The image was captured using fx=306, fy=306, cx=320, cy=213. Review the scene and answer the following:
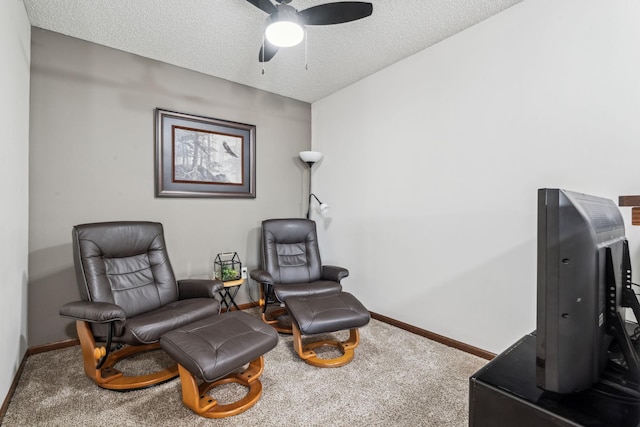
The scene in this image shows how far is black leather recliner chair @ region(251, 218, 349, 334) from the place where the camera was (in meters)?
2.73

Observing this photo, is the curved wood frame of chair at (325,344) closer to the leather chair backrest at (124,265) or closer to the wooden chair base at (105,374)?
the wooden chair base at (105,374)

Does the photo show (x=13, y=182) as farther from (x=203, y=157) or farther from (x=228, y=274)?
(x=228, y=274)

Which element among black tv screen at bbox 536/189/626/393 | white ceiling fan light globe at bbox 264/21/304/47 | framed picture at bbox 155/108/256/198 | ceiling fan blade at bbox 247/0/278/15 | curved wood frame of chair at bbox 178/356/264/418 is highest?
ceiling fan blade at bbox 247/0/278/15

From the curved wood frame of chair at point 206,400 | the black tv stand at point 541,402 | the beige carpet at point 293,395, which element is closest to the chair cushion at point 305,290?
the beige carpet at point 293,395

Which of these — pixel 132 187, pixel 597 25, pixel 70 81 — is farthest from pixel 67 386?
pixel 597 25

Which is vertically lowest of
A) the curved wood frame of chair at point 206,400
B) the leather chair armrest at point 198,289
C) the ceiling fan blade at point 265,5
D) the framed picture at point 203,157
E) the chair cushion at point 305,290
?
the curved wood frame of chair at point 206,400

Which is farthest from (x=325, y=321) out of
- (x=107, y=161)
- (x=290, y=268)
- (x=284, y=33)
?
(x=107, y=161)

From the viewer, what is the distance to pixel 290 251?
3.20 meters

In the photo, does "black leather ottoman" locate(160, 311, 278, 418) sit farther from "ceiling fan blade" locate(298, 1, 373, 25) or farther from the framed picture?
"ceiling fan blade" locate(298, 1, 373, 25)

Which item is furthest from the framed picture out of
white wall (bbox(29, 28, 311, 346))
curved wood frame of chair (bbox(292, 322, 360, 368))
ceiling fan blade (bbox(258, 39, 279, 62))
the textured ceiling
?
curved wood frame of chair (bbox(292, 322, 360, 368))

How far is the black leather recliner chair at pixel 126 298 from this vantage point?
72.4 inches

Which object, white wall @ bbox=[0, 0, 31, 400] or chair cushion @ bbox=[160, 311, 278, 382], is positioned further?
white wall @ bbox=[0, 0, 31, 400]

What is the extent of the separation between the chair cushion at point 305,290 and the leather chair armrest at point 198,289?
50 cm

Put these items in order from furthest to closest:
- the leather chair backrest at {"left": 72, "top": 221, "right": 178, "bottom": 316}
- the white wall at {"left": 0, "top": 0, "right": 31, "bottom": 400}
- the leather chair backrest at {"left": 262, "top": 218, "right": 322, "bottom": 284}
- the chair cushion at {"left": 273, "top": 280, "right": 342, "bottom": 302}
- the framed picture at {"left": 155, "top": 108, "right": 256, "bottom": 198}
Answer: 1. the leather chair backrest at {"left": 262, "top": 218, "right": 322, "bottom": 284}
2. the framed picture at {"left": 155, "top": 108, "right": 256, "bottom": 198}
3. the chair cushion at {"left": 273, "top": 280, "right": 342, "bottom": 302}
4. the leather chair backrest at {"left": 72, "top": 221, "right": 178, "bottom": 316}
5. the white wall at {"left": 0, "top": 0, "right": 31, "bottom": 400}
